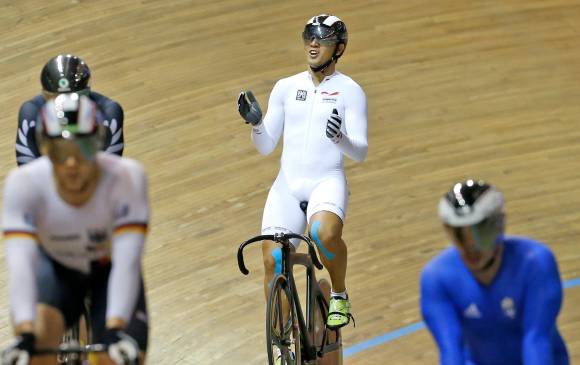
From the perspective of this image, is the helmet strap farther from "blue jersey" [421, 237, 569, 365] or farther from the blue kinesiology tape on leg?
"blue jersey" [421, 237, 569, 365]

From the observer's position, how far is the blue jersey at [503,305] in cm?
393

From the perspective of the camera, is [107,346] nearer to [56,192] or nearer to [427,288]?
[56,192]

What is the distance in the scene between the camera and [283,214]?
6461 millimetres

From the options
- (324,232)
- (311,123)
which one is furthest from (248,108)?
(324,232)

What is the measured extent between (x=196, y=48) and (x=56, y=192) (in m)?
5.98

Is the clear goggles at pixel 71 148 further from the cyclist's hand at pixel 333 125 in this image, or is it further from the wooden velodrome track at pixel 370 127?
the wooden velodrome track at pixel 370 127

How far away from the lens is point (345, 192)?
6.54 meters

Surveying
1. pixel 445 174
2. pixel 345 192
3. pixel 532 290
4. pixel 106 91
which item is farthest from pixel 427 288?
pixel 106 91

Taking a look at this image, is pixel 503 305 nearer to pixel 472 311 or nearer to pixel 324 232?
pixel 472 311

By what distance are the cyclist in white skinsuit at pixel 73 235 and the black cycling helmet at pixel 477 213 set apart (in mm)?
1076

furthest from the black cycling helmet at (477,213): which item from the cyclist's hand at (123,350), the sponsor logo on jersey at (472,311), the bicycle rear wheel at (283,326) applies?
the bicycle rear wheel at (283,326)

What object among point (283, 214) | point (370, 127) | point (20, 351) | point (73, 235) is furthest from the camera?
point (370, 127)

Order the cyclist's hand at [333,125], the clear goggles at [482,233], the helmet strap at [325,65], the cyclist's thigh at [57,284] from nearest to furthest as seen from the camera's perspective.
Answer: the clear goggles at [482,233], the cyclist's thigh at [57,284], the cyclist's hand at [333,125], the helmet strap at [325,65]

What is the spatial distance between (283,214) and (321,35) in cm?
96
